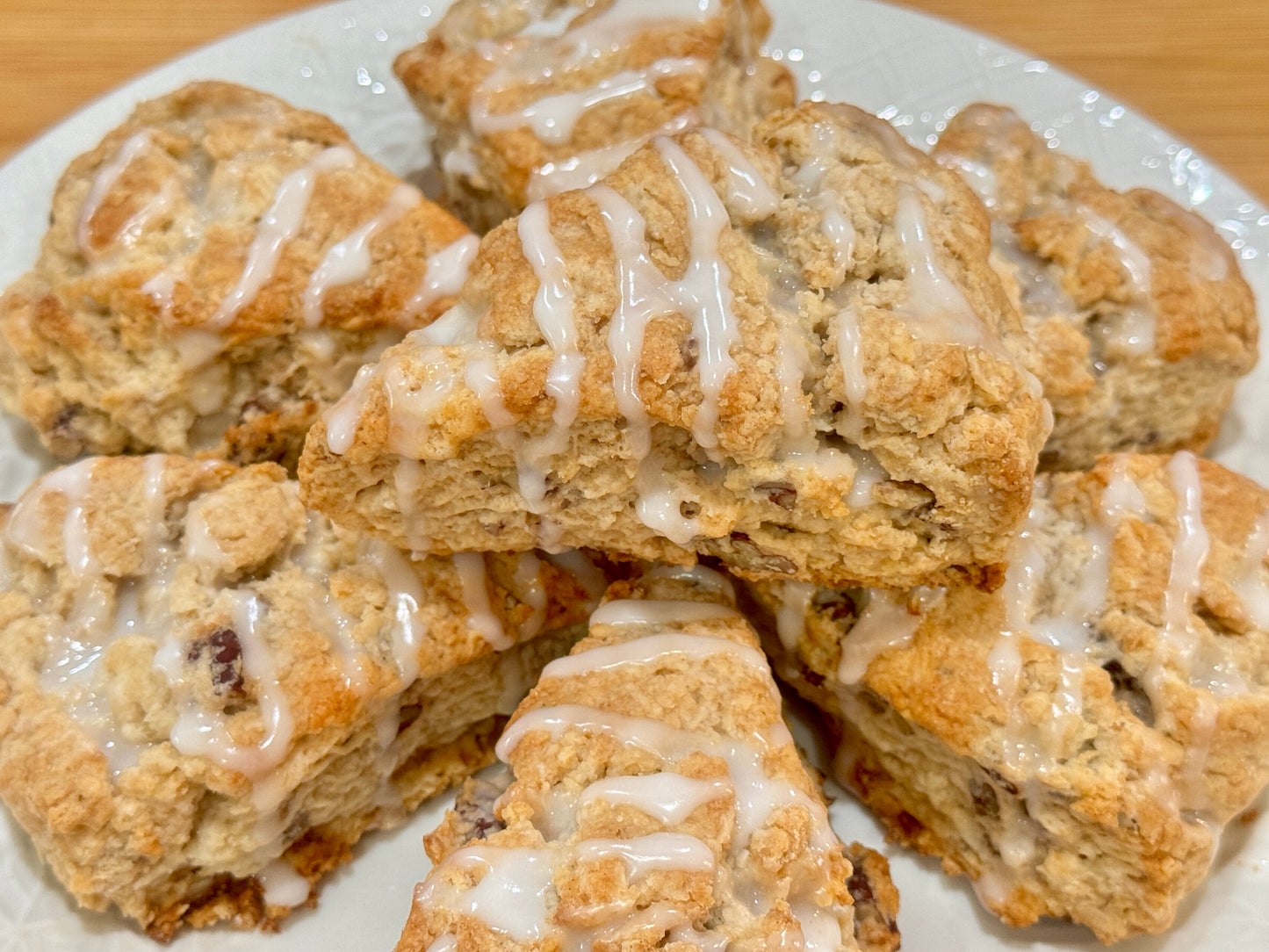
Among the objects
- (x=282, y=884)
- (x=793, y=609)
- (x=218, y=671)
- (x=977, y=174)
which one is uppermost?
(x=977, y=174)

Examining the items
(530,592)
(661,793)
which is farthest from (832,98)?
(661,793)

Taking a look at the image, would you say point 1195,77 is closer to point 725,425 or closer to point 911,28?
point 911,28

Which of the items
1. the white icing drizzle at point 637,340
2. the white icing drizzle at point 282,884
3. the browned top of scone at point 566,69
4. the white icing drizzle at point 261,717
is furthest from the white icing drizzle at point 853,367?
the white icing drizzle at point 282,884

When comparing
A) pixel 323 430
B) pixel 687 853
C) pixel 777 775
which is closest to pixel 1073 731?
pixel 777 775

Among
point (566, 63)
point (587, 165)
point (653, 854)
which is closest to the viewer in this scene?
point (653, 854)

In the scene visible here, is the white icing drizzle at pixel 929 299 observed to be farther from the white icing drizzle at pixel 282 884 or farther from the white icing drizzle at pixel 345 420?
the white icing drizzle at pixel 282 884

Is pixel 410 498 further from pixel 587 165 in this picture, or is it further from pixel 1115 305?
pixel 1115 305
